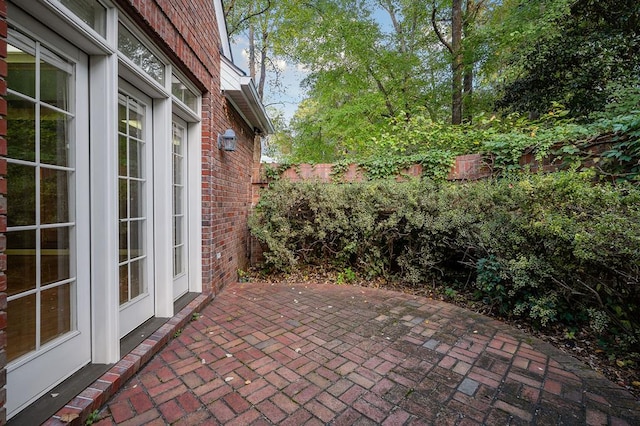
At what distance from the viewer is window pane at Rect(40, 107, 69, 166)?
5.47 ft

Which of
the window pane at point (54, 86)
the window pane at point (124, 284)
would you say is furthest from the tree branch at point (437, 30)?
the window pane at point (124, 284)

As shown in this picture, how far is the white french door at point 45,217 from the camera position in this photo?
4.99 ft

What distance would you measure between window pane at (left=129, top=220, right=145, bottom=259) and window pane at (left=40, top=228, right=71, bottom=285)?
2.18ft

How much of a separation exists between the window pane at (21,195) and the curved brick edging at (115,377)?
3.44 ft

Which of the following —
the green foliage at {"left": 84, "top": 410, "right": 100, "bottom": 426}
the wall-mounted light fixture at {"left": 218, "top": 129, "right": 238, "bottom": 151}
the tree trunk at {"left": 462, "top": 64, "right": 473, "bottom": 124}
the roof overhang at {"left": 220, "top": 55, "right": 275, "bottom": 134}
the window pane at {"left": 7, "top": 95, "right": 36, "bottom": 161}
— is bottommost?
the green foliage at {"left": 84, "top": 410, "right": 100, "bottom": 426}

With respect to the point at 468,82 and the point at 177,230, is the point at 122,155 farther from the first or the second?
the point at 468,82

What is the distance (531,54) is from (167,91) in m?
7.24

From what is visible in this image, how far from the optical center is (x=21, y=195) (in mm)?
1564

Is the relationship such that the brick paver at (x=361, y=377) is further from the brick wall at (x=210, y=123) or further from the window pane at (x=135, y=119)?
the window pane at (x=135, y=119)

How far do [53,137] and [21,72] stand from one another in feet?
1.17

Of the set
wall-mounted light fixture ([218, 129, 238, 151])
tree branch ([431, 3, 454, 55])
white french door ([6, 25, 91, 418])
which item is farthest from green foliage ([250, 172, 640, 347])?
tree branch ([431, 3, 454, 55])

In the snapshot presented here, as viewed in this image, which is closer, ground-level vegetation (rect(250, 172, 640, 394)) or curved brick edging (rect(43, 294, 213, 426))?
curved brick edging (rect(43, 294, 213, 426))

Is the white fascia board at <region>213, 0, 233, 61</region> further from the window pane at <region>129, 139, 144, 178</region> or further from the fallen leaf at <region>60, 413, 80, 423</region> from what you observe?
the fallen leaf at <region>60, 413, 80, 423</region>

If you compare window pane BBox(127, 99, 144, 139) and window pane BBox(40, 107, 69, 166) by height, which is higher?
window pane BBox(127, 99, 144, 139)
